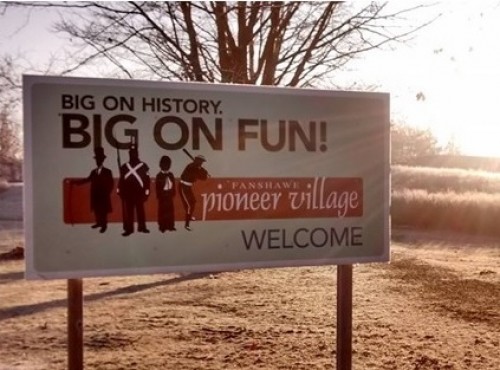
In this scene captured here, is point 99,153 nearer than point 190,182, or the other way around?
point 99,153

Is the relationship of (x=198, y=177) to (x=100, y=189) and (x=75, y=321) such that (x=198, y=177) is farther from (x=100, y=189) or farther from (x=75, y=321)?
(x=75, y=321)

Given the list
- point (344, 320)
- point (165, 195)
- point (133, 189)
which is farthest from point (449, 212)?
point (133, 189)

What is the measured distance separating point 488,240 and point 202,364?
14.5 meters

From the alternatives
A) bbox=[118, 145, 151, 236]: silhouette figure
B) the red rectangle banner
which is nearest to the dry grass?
the red rectangle banner

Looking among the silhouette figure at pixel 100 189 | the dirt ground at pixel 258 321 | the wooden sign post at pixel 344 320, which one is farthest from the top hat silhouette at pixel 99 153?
the dirt ground at pixel 258 321

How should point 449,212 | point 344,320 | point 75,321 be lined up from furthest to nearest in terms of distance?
point 449,212
point 344,320
point 75,321

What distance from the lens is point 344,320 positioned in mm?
4152

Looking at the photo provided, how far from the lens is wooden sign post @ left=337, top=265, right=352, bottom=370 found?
4137mm

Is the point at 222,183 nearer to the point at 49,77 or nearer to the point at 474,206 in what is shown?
the point at 49,77

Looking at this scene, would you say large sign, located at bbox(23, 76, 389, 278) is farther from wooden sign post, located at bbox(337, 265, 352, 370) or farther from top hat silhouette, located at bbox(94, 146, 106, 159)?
wooden sign post, located at bbox(337, 265, 352, 370)

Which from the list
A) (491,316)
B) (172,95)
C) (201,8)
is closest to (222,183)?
(172,95)

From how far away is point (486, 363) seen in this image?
5.30m

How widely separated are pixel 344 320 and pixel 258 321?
2.61 meters

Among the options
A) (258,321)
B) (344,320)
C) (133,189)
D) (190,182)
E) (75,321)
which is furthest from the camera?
(258,321)
